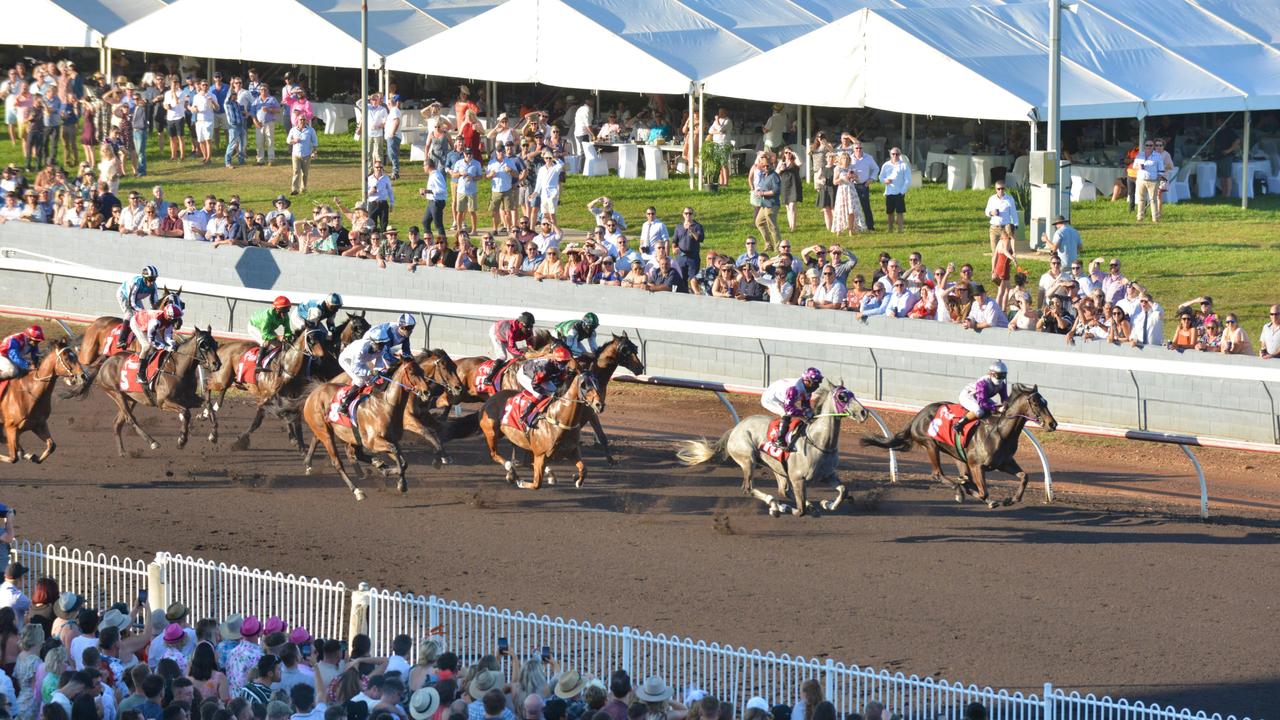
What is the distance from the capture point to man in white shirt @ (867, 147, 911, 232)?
82.7ft

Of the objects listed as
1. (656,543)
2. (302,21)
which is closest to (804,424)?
(656,543)

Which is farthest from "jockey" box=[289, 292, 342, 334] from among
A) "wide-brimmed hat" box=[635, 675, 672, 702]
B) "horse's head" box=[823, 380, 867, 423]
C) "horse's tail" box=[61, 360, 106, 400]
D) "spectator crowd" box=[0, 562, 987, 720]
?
"wide-brimmed hat" box=[635, 675, 672, 702]

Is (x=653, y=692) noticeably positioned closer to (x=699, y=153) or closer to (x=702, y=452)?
(x=702, y=452)

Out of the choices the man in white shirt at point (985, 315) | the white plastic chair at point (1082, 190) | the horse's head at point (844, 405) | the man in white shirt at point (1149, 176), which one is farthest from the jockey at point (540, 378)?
the white plastic chair at point (1082, 190)

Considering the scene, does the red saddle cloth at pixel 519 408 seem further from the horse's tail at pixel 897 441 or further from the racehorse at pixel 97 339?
the racehorse at pixel 97 339

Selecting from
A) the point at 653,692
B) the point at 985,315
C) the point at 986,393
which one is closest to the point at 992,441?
the point at 986,393

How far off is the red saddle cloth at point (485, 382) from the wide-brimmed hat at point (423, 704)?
8885 mm

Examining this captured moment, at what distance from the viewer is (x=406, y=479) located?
672 inches

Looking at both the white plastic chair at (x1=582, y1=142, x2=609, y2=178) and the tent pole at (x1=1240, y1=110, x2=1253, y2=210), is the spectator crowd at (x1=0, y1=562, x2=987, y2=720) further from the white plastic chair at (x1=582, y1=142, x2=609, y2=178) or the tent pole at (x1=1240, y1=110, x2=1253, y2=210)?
the white plastic chair at (x1=582, y1=142, x2=609, y2=178)

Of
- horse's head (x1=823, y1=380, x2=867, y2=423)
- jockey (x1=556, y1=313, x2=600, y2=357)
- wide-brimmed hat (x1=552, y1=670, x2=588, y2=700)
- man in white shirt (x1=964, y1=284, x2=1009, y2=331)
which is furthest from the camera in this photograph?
→ man in white shirt (x1=964, y1=284, x2=1009, y2=331)

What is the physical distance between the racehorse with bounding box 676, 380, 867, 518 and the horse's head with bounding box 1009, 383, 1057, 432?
1220 millimetres

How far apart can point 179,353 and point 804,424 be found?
Result: 6.23 m

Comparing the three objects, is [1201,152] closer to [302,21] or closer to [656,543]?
[302,21]

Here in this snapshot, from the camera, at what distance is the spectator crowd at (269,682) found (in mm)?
8602
